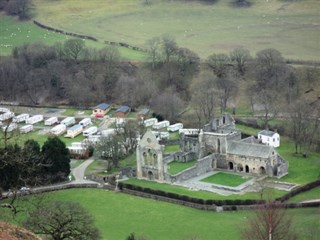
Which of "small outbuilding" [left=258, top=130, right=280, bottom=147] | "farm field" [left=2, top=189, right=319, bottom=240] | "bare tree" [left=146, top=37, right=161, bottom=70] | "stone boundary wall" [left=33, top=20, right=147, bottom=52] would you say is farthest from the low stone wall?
"stone boundary wall" [left=33, top=20, right=147, bottom=52]

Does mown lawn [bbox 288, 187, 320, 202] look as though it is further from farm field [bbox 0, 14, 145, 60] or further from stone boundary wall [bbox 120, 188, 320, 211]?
farm field [bbox 0, 14, 145, 60]

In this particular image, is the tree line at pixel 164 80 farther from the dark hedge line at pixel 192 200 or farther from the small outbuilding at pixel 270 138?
the dark hedge line at pixel 192 200

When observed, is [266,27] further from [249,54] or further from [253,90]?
[253,90]

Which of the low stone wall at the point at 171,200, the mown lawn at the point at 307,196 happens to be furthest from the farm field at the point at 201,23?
the low stone wall at the point at 171,200

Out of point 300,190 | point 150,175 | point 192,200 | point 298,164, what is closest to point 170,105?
point 150,175

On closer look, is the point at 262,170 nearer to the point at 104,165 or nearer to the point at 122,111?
the point at 104,165

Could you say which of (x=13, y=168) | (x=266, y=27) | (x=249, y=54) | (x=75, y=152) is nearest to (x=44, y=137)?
(x=75, y=152)
